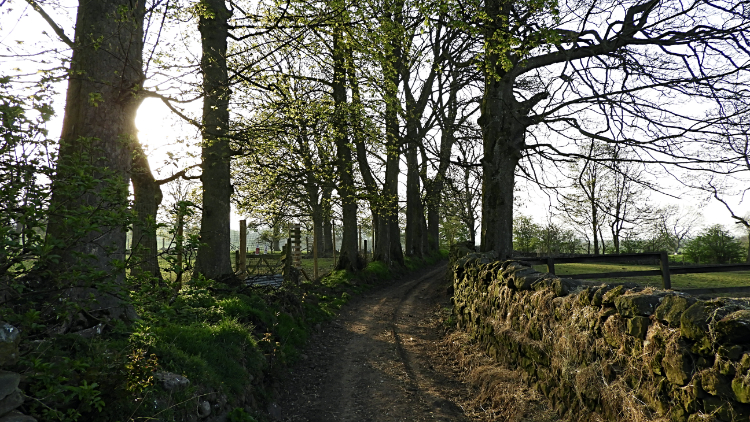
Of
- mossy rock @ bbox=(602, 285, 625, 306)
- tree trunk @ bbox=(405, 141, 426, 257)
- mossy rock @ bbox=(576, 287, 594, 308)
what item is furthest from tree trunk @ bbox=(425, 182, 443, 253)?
mossy rock @ bbox=(602, 285, 625, 306)

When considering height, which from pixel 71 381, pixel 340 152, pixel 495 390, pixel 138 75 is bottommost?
pixel 495 390

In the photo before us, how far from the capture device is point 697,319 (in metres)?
2.97

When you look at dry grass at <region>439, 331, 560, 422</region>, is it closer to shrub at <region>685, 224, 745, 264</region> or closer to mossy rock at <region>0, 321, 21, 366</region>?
mossy rock at <region>0, 321, 21, 366</region>

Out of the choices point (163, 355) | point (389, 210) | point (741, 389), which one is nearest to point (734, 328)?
point (741, 389)

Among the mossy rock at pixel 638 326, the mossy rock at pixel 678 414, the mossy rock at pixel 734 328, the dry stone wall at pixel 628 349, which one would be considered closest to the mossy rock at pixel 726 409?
the dry stone wall at pixel 628 349

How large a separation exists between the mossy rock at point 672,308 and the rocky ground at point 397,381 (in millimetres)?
2090

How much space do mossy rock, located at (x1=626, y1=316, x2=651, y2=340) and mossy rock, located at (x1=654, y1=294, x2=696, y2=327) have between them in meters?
0.15

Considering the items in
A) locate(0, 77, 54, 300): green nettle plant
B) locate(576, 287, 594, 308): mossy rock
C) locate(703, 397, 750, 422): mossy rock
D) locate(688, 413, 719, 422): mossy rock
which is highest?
locate(0, 77, 54, 300): green nettle plant

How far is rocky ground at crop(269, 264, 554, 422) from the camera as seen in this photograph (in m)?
5.39

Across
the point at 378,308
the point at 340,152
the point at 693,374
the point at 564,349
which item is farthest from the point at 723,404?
the point at 340,152

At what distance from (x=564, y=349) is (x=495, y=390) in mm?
1460

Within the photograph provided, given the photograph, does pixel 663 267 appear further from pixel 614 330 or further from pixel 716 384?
pixel 716 384

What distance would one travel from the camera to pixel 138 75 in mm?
5656

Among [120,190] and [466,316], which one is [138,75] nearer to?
[120,190]
